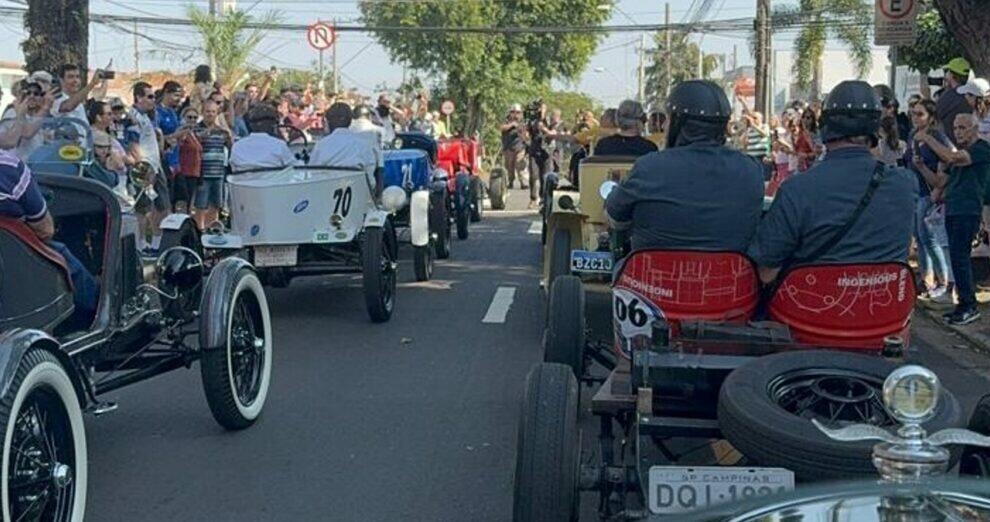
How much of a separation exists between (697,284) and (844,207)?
693 mm

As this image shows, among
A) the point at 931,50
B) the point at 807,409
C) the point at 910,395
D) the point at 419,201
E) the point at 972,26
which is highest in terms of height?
the point at 931,50

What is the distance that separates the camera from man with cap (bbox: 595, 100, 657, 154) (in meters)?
10.6

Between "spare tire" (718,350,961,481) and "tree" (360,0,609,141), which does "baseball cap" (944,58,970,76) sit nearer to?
"spare tire" (718,350,961,481)

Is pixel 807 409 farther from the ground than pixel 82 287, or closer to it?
closer to it

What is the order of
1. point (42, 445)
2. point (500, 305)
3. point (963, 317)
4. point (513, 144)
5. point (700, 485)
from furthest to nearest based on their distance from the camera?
point (513, 144)
point (500, 305)
point (963, 317)
point (42, 445)
point (700, 485)

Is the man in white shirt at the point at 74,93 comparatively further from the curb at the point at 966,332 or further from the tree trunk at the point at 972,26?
the tree trunk at the point at 972,26

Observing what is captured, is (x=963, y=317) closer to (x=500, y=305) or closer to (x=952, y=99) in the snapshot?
(x=952, y=99)

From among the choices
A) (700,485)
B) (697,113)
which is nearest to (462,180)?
(697,113)

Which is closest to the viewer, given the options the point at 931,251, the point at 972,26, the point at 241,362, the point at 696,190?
the point at 696,190

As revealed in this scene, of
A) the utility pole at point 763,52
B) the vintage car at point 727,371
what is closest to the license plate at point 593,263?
the vintage car at point 727,371

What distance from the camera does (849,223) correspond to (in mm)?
5410

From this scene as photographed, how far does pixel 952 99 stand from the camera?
44.8 feet

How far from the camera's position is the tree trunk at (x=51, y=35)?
15445mm

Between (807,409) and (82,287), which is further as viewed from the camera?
(82,287)
